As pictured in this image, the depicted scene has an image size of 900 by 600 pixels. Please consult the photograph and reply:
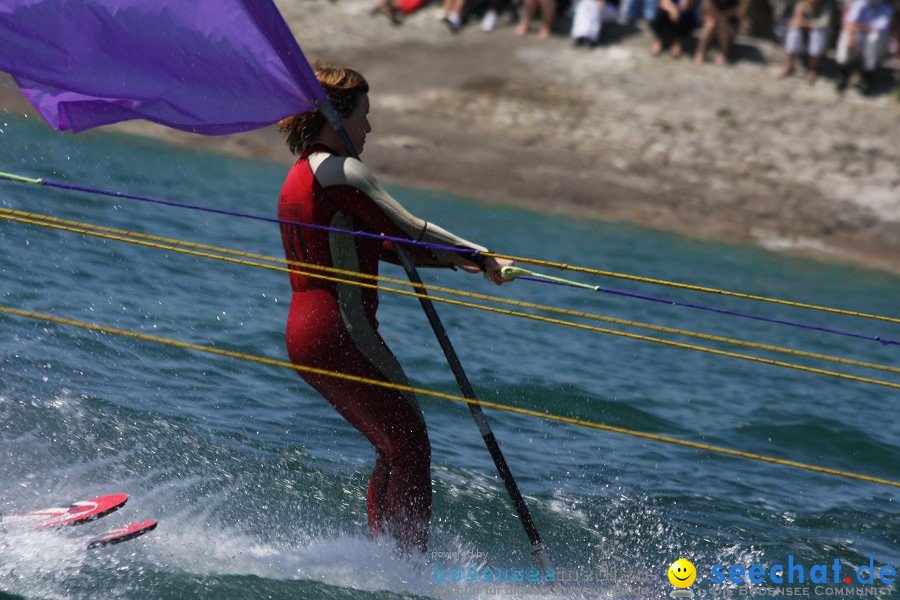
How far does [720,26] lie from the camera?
61.6 ft

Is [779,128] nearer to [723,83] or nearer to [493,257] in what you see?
[723,83]

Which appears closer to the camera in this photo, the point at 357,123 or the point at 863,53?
the point at 357,123

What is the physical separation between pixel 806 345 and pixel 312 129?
25.9 ft

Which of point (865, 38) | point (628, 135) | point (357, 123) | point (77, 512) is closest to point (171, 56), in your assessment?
point (357, 123)

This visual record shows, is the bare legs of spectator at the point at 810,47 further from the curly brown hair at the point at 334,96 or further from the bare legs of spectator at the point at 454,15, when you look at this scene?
the curly brown hair at the point at 334,96

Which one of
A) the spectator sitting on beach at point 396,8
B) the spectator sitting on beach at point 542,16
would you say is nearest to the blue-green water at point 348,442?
the spectator sitting on beach at point 542,16

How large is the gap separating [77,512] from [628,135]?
46.8 ft

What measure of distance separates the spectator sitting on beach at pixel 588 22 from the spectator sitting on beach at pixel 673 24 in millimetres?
826

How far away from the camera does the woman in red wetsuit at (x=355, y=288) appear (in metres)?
4.43

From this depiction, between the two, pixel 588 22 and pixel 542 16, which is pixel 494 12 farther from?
pixel 588 22

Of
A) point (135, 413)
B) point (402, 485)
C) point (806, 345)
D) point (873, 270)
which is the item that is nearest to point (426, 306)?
point (402, 485)

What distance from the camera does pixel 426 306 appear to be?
4.69 m

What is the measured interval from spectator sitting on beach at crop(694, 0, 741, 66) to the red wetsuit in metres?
15.1

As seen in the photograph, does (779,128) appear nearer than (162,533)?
No
